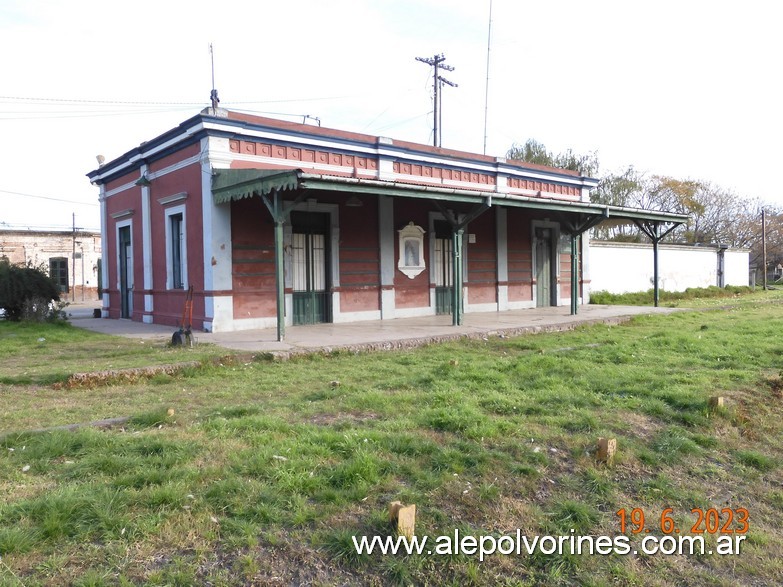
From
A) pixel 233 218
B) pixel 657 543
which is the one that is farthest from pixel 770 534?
pixel 233 218

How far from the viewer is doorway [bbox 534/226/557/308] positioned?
750 inches

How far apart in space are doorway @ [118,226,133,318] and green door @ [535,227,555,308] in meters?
12.3

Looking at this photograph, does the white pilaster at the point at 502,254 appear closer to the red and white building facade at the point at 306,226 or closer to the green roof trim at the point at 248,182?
the red and white building facade at the point at 306,226

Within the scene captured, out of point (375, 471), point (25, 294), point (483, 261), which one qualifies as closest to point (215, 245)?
point (25, 294)

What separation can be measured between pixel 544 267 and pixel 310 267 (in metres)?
8.91

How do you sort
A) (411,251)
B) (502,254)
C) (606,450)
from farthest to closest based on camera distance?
(502,254) → (411,251) → (606,450)

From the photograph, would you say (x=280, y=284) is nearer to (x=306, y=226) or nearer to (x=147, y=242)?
(x=306, y=226)

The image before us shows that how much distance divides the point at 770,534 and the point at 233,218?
11.0 metres

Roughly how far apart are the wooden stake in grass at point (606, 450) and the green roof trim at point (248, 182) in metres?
6.88

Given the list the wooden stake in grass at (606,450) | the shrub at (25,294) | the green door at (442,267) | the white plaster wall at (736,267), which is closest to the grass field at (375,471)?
the wooden stake in grass at (606,450)

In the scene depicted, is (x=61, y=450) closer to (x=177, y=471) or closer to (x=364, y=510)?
(x=177, y=471)

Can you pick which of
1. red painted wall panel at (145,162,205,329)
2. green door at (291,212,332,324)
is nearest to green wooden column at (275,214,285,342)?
red painted wall panel at (145,162,205,329)

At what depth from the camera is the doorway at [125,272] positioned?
16500 millimetres

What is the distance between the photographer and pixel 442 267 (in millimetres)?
16406
